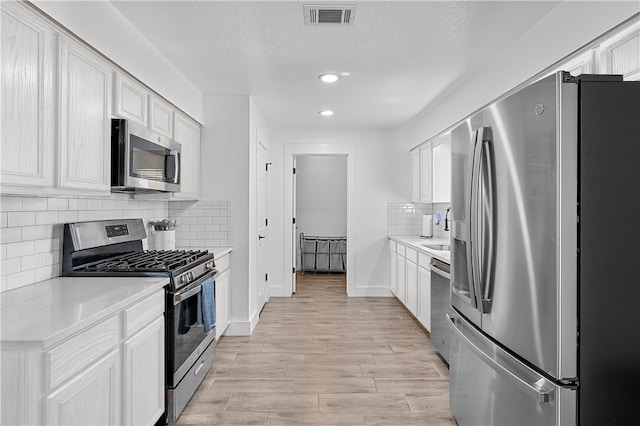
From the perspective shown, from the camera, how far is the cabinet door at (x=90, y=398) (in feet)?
4.64

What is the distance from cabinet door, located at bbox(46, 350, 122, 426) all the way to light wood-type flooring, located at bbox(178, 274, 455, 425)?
2.68 feet

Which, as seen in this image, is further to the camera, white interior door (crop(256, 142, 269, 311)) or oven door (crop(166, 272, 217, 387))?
white interior door (crop(256, 142, 269, 311))

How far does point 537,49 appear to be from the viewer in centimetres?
244

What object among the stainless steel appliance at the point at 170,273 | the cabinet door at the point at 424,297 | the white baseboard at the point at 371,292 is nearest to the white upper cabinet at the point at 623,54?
the cabinet door at the point at 424,297

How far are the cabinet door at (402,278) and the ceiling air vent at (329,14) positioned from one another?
10.2ft

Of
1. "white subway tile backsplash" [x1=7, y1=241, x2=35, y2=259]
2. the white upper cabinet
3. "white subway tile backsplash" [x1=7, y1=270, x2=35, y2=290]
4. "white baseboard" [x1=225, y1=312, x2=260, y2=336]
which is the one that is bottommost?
"white baseboard" [x1=225, y1=312, x2=260, y2=336]

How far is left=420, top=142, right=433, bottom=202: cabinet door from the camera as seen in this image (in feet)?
16.3

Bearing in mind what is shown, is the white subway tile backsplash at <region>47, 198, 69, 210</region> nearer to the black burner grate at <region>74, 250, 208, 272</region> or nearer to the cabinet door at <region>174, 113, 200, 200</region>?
the black burner grate at <region>74, 250, 208, 272</region>

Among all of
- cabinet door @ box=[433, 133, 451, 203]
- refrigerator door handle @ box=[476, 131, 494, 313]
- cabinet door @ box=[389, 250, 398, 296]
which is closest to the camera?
refrigerator door handle @ box=[476, 131, 494, 313]

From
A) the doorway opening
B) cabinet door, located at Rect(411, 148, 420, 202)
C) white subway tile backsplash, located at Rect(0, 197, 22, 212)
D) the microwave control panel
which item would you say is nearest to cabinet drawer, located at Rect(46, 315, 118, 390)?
white subway tile backsplash, located at Rect(0, 197, 22, 212)

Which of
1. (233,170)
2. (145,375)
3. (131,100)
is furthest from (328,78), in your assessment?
(145,375)

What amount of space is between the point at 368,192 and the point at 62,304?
15.4 feet

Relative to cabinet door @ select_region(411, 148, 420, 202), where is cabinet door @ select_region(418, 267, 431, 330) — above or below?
below

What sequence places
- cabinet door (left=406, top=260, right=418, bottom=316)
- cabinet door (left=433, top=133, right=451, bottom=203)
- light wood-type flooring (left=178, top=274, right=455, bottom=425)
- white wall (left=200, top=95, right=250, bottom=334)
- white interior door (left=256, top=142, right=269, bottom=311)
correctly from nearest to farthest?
light wood-type flooring (left=178, top=274, right=455, bottom=425) < white wall (left=200, top=95, right=250, bottom=334) < cabinet door (left=406, top=260, right=418, bottom=316) < cabinet door (left=433, top=133, right=451, bottom=203) < white interior door (left=256, top=142, right=269, bottom=311)
